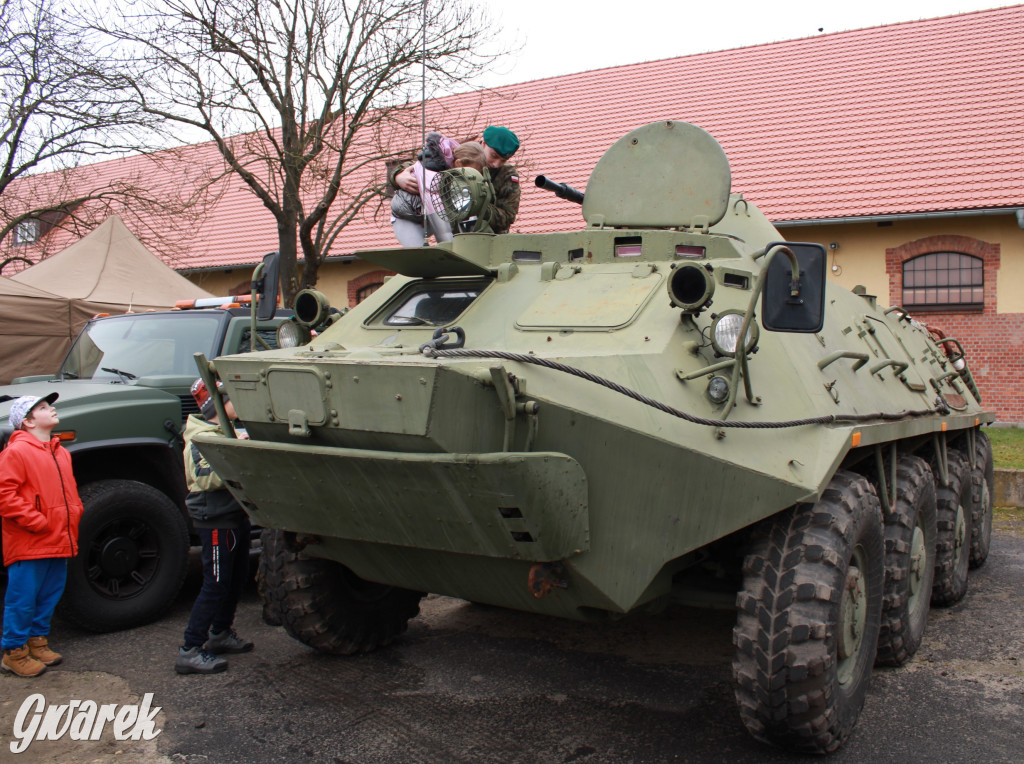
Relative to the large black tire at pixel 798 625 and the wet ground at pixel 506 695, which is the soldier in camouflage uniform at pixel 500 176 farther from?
the large black tire at pixel 798 625

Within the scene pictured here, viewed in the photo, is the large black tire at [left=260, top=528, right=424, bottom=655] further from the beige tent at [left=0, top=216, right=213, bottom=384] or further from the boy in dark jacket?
the beige tent at [left=0, top=216, right=213, bottom=384]

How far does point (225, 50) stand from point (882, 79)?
11980 millimetres

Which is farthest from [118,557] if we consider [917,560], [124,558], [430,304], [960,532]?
[960,532]

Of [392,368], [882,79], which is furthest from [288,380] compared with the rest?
[882,79]

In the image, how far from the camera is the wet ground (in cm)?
412

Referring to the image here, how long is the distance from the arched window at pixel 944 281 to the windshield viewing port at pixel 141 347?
1241 cm

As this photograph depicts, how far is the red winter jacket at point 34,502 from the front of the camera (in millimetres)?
5148

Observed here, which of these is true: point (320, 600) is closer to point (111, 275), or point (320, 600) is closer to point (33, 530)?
point (33, 530)

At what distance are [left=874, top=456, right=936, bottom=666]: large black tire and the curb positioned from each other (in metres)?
5.41

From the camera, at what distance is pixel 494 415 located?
348cm

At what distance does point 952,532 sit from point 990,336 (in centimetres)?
1069

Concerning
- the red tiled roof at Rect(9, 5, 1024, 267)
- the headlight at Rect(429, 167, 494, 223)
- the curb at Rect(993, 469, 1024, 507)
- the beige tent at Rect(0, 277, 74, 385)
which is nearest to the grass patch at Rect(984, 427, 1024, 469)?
the curb at Rect(993, 469, 1024, 507)

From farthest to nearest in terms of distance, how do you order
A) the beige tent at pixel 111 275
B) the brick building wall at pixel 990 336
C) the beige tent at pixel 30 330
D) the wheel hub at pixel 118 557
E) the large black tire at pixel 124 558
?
the brick building wall at pixel 990 336
the beige tent at pixel 111 275
the beige tent at pixel 30 330
the wheel hub at pixel 118 557
the large black tire at pixel 124 558

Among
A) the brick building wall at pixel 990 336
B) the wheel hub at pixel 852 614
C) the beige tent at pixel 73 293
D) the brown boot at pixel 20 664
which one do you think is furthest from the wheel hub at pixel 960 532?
the brick building wall at pixel 990 336
